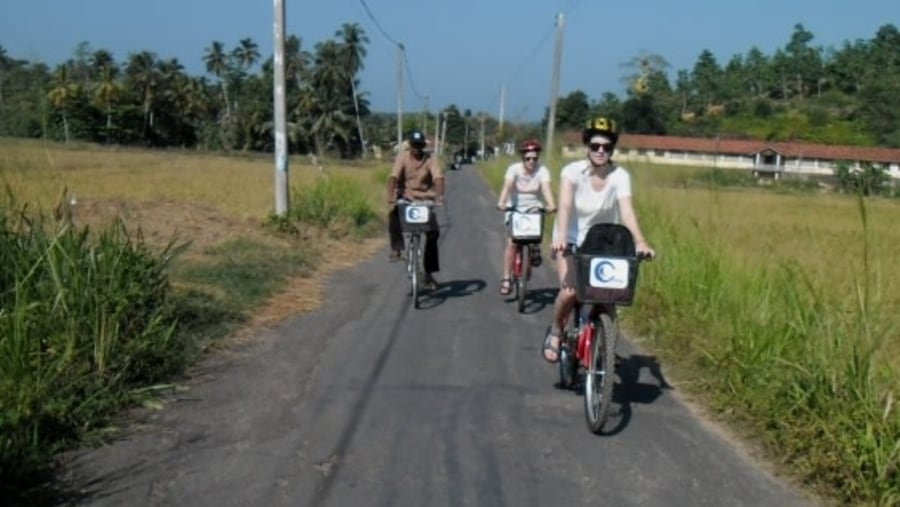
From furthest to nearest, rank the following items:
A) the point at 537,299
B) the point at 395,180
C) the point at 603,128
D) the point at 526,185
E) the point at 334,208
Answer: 1. the point at 334,208
2. the point at 537,299
3. the point at 526,185
4. the point at 395,180
5. the point at 603,128

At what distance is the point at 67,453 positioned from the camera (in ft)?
15.4

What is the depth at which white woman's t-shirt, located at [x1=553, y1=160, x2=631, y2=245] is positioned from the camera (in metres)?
6.07

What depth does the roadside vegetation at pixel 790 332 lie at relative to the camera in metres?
4.72

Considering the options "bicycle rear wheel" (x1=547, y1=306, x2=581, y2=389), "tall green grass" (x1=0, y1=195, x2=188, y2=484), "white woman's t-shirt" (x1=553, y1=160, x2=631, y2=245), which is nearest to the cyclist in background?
"tall green grass" (x1=0, y1=195, x2=188, y2=484)

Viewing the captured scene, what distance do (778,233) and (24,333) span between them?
10.2m

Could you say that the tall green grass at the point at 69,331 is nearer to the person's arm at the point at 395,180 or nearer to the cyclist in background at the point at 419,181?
the person's arm at the point at 395,180

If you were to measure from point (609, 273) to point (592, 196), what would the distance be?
33.1 inches

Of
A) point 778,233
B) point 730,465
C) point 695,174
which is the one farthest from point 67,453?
point 778,233

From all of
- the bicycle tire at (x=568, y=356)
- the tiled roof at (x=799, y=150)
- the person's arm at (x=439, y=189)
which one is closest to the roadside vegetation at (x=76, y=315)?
the person's arm at (x=439, y=189)

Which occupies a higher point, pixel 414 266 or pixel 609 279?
pixel 609 279

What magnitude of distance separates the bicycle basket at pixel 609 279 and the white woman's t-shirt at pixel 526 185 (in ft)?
15.5

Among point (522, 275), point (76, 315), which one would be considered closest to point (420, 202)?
point (522, 275)

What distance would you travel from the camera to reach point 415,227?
9773mm

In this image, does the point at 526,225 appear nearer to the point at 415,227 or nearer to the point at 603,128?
the point at 415,227
